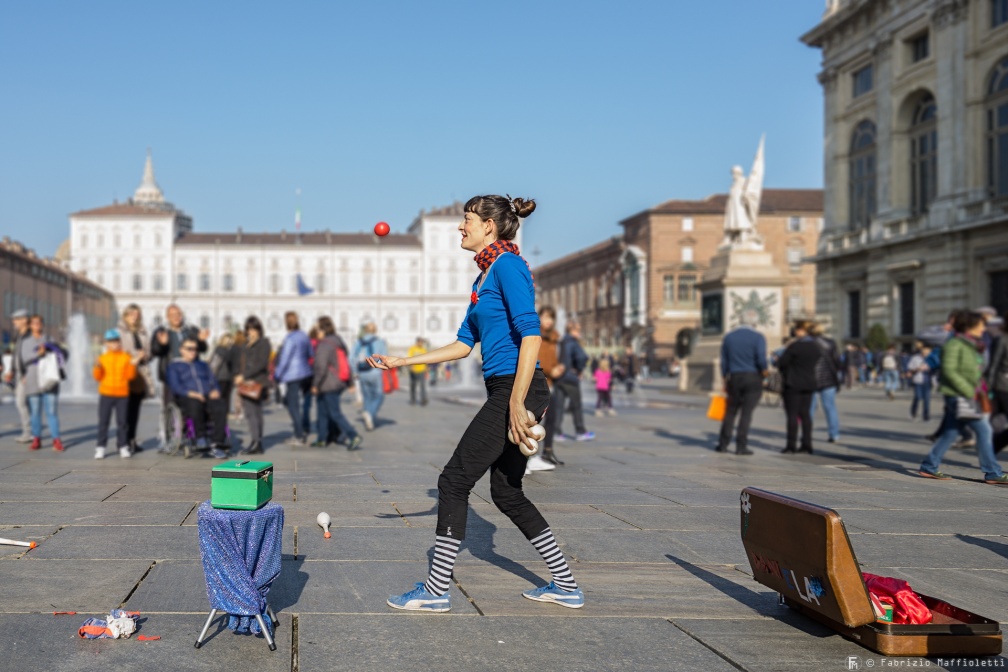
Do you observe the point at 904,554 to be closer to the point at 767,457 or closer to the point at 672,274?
the point at 767,457

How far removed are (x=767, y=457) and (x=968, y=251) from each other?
2755cm

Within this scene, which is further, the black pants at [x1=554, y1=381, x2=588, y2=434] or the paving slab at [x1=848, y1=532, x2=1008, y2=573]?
the black pants at [x1=554, y1=381, x2=588, y2=434]

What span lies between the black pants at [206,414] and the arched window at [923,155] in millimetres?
33991

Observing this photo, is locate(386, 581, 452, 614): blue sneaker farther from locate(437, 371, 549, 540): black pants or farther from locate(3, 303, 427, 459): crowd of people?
locate(3, 303, 427, 459): crowd of people

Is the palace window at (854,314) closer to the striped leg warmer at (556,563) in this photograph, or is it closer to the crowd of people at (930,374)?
the crowd of people at (930,374)

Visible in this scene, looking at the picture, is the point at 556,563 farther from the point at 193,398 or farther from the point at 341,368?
the point at 341,368

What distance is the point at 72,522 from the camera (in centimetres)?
676

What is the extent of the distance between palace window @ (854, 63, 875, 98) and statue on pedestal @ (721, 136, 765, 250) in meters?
16.9

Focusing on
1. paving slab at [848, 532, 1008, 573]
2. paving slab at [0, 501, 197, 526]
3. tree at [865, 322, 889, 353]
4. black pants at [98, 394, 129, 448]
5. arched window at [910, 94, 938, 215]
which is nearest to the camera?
paving slab at [848, 532, 1008, 573]

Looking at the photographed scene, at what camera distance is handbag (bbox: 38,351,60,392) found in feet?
41.3

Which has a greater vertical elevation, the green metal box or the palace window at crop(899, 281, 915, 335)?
the palace window at crop(899, 281, 915, 335)

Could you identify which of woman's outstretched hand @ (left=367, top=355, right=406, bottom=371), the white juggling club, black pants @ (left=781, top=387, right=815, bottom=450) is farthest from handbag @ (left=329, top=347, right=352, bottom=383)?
woman's outstretched hand @ (left=367, top=355, right=406, bottom=371)

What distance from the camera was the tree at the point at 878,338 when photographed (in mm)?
40375

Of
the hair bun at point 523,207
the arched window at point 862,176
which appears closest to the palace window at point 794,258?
the arched window at point 862,176
